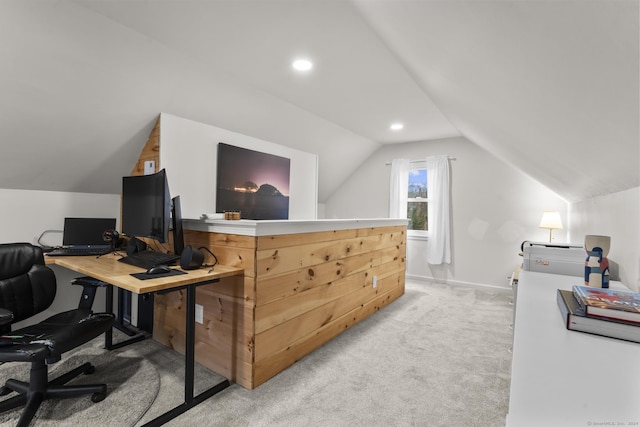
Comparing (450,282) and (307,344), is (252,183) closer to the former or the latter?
(307,344)

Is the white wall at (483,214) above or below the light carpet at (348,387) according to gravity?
above

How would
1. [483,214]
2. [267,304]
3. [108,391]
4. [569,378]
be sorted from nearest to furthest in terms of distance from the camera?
[569,378], [108,391], [267,304], [483,214]

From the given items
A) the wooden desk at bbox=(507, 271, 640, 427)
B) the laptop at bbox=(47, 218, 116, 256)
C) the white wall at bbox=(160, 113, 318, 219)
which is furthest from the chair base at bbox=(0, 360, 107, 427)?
the wooden desk at bbox=(507, 271, 640, 427)

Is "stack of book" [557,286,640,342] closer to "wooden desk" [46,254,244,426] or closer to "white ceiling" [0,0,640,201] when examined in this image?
"white ceiling" [0,0,640,201]

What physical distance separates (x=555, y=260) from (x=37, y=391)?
310 cm

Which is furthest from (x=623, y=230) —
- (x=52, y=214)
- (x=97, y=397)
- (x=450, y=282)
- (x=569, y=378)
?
(x=52, y=214)

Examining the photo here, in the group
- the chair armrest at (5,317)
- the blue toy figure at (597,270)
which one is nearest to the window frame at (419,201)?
the blue toy figure at (597,270)

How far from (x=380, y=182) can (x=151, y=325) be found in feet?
13.5

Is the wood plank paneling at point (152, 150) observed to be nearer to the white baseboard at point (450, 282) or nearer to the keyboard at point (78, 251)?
the keyboard at point (78, 251)

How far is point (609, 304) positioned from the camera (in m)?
0.93

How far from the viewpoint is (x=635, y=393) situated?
603mm

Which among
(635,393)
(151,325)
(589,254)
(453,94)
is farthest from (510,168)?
(151,325)

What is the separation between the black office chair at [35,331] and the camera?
58.7 inches

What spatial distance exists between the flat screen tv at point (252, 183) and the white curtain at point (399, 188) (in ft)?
6.44
